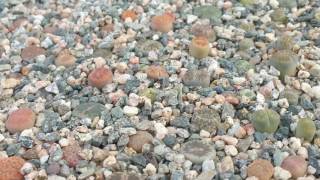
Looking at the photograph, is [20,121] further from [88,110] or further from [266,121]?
[266,121]

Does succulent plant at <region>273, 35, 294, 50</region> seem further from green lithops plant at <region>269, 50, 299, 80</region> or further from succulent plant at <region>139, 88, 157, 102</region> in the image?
succulent plant at <region>139, 88, 157, 102</region>

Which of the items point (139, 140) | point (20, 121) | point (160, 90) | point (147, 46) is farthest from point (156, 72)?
point (20, 121)

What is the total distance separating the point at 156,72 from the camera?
191 centimetres

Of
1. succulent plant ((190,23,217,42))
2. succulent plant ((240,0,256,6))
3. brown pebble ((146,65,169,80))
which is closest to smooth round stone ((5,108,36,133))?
brown pebble ((146,65,169,80))

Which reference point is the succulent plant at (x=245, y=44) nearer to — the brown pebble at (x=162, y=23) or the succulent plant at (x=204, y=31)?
the succulent plant at (x=204, y=31)

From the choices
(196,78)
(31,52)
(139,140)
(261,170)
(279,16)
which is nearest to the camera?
(261,170)

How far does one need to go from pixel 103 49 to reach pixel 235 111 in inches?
22.6

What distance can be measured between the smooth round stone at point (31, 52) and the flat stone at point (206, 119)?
697mm

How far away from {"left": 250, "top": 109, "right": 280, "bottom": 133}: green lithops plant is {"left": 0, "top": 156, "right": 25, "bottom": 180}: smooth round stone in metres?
0.67

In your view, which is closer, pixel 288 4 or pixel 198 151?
pixel 198 151

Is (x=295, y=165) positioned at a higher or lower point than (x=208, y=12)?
lower

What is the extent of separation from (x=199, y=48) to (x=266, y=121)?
0.42 metres

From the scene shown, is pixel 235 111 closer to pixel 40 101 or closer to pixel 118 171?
pixel 118 171

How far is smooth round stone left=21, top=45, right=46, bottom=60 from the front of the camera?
6.93 ft
